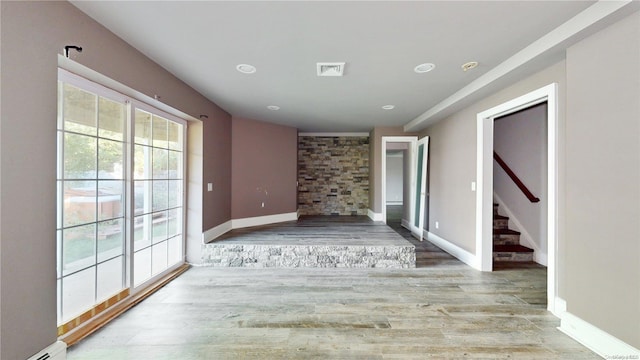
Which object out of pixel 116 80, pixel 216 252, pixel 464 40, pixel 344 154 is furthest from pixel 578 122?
pixel 344 154

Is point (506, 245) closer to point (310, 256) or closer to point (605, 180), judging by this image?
point (605, 180)

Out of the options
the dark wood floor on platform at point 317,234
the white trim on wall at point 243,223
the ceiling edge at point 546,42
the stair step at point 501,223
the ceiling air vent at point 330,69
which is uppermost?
the ceiling air vent at point 330,69

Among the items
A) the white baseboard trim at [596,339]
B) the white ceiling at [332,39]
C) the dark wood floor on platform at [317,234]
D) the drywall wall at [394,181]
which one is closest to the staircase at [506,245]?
the dark wood floor on platform at [317,234]

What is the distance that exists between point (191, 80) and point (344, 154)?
171 inches

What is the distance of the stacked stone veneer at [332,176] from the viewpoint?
668cm

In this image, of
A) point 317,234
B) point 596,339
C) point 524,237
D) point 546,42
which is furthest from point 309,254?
point 524,237

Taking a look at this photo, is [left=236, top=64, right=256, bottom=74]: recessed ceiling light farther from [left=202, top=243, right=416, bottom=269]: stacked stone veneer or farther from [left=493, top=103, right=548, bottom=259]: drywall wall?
[left=493, top=103, right=548, bottom=259]: drywall wall

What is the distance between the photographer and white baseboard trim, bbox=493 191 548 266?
375 centimetres

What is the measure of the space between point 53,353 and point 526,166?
574cm

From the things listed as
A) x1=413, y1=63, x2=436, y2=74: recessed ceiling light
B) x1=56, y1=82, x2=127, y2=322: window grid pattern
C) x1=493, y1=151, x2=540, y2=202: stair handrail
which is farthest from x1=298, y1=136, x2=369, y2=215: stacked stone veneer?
x1=56, y1=82, x2=127, y2=322: window grid pattern

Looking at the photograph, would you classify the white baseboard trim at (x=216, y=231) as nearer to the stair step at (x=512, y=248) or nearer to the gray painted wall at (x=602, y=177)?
the gray painted wall at (x=602, y=177)

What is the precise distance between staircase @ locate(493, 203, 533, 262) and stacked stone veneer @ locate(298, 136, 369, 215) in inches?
119

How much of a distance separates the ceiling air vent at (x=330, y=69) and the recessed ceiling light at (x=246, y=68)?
2.30 feet

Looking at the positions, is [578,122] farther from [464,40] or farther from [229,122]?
[229,122]
